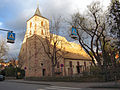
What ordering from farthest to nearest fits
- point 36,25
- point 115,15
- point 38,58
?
point 36,25 → point 38,58 → point 115,15

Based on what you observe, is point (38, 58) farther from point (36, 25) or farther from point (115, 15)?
point (115, 15)

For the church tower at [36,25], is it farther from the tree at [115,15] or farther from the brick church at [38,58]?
the tree at [115,15]

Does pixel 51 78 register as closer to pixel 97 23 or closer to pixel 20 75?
pixel 97 23

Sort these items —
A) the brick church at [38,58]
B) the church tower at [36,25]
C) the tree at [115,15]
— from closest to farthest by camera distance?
the tree at [115,15], the brick church at [38,58], the church tower at [36,25]

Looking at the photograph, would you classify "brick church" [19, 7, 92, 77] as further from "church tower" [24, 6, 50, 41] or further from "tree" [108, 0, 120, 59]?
"tree" [108, 0, 120, 59]

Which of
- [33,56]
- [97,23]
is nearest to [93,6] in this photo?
[97,23]

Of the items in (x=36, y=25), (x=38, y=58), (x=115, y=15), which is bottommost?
(x=38, y=58)

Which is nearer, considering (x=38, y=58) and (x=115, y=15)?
(x=115, y=15)

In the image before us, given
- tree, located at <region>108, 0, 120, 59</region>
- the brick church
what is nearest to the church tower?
the brick church

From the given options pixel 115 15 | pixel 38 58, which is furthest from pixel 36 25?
pixel 115 15

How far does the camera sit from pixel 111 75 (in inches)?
584

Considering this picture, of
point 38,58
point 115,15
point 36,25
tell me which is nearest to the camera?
point 115,15

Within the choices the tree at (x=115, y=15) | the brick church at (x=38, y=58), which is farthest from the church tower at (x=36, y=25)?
the tree at (x=115, y=15)

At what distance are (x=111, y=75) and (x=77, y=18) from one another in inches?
468
